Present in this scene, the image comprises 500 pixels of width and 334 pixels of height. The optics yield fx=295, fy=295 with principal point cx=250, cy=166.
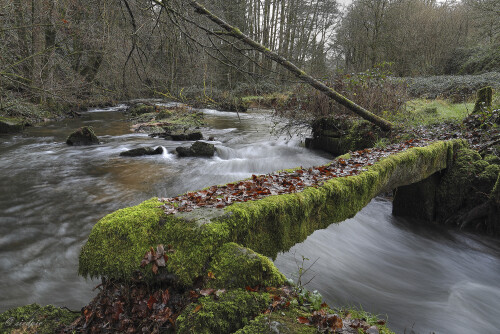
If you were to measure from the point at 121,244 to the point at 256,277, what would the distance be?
3.53 feet

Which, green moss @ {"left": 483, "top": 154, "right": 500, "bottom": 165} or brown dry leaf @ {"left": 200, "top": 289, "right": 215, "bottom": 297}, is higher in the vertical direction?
green moss @ {"left": 483, "top": 154, "right": 500, "bottom": 165}

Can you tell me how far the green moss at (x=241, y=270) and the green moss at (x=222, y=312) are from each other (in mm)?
106

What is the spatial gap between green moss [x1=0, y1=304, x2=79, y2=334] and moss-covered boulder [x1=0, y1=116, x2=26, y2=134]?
14.7 metres

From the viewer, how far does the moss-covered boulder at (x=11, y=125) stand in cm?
1352

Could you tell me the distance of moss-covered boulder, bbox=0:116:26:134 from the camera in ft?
44.4

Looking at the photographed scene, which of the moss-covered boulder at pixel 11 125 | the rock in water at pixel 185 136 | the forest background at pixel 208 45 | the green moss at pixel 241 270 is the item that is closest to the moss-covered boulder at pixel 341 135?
the forest background at pixel 208 45

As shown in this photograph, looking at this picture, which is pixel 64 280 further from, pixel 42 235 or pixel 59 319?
pixel 59 319

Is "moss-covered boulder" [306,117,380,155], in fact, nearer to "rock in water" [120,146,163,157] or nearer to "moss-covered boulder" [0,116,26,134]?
"rock in water" [120,146,163,157]

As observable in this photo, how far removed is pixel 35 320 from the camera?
7.76 feet

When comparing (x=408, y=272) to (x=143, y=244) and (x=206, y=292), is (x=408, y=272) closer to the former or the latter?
(x=206, y=292)

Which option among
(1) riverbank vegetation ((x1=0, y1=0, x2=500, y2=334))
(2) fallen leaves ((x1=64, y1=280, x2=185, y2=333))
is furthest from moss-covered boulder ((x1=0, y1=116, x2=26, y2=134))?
(2) fallen leaves ((x1=64, y1=280, x2=185, y2=333))

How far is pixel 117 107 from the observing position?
84.4ft

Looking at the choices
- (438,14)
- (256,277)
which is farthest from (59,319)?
(438,14)

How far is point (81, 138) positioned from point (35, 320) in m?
11.8
